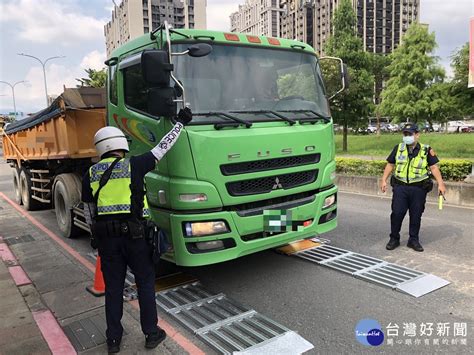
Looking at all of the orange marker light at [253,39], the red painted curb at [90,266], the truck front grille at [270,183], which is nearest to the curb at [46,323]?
the red painted curb at [90,266]

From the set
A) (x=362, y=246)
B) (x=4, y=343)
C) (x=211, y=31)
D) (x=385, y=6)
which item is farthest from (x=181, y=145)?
(x=385, y=6)

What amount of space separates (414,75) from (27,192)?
60.1 feet

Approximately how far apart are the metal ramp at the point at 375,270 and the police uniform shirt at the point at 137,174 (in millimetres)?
2708

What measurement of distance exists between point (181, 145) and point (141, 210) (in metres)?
0.82

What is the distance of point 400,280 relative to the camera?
14.4 feet

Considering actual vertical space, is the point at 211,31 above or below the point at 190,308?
above

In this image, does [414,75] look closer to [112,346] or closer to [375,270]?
[375,270]

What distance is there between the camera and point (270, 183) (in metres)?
4.14

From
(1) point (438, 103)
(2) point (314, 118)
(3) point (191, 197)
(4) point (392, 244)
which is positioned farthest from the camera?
(1) point (438, 103)

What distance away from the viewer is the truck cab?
380cm

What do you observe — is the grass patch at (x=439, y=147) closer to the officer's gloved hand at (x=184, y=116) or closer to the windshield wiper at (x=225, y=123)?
the windshield wiper at (x=225, y=123)

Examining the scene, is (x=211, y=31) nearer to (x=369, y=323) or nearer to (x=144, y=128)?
(x=144, y=128)

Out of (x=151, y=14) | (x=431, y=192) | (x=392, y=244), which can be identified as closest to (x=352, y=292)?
(x=392, y=244)

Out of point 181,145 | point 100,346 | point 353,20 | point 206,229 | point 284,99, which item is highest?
point 353,20
